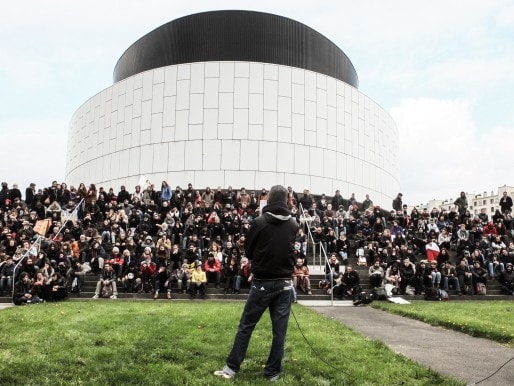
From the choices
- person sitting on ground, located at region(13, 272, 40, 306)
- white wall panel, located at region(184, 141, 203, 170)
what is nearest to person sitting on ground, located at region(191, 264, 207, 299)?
person sitting on ground, located at region(13, 272, 40, 306)

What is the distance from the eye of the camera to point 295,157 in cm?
3094

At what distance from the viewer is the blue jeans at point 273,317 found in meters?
5.28

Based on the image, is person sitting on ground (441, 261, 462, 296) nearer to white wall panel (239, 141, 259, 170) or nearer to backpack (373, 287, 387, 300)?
backpack (373, 287, 387, 300)

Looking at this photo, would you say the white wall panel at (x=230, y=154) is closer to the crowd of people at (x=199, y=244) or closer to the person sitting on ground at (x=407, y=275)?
the crowd of people at (x=199, y=244)

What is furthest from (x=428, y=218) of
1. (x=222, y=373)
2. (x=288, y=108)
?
(x=222, y=373)

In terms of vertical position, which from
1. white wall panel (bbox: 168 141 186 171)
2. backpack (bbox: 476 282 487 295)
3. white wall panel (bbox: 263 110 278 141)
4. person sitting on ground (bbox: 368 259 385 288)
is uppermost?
white wall panel (bbox: 263 110 278 141)

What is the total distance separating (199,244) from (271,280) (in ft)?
47.6

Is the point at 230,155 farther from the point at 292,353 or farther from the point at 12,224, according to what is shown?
the point at 292,353

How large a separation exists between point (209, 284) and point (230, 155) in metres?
14.1

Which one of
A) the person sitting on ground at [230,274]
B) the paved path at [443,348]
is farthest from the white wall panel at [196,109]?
the paved path at [443,348]

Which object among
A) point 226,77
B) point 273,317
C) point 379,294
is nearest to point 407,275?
point 379,294

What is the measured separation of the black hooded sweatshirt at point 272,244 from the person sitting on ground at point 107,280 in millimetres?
12000

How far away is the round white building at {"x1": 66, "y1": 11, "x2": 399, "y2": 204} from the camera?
30578mm

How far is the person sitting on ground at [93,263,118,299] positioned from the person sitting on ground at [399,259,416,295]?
9.58 m
